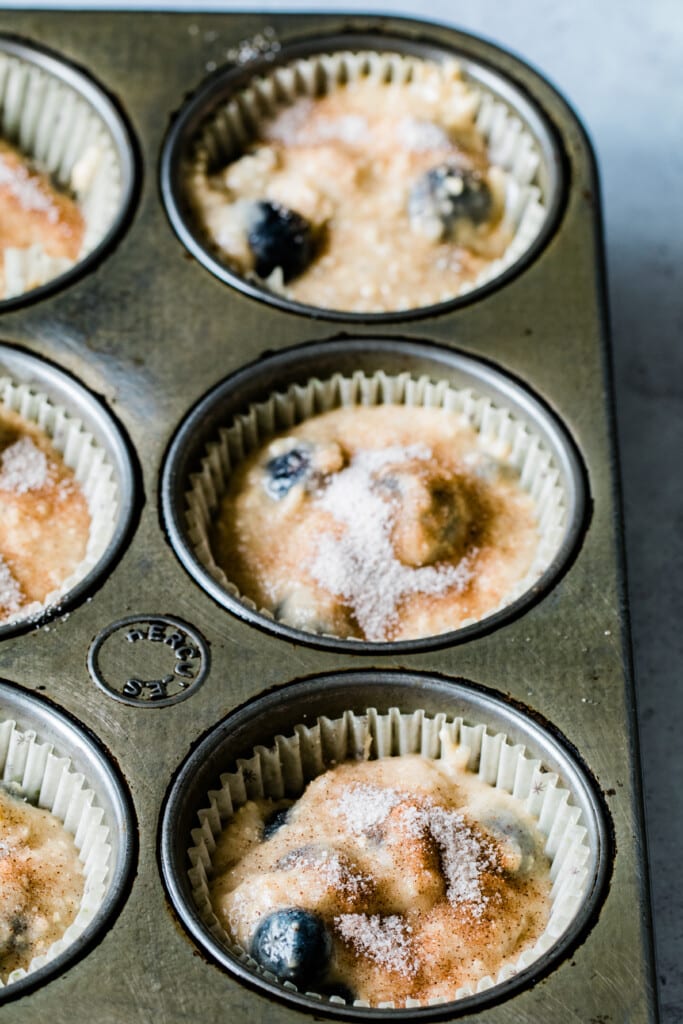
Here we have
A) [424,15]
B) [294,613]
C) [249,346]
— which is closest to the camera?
[294,613]

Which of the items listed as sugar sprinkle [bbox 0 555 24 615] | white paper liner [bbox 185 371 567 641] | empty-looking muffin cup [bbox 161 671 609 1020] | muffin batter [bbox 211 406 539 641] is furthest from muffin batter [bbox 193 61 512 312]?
empty-looking muffin cup [bbox 161 671 609 1020]

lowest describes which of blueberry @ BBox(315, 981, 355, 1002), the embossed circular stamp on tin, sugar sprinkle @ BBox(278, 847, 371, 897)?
blueberry @ BBox(315, 981, 355, 1002)

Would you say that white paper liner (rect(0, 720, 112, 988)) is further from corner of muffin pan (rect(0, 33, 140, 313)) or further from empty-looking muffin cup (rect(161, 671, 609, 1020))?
corner of muffin pan (rect(0, 33, 140, 313))

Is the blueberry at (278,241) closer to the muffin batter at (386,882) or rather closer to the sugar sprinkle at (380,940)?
the muffin batter at (386,882)

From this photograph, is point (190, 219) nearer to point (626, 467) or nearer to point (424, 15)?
point (626, 467)

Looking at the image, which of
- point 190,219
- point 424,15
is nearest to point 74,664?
point 190,219

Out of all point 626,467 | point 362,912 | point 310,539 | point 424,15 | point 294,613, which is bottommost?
point 362,912

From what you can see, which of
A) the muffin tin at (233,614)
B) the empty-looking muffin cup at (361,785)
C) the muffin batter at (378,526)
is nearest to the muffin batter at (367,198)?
the muffin tin at (233,614)

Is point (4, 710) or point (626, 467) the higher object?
point (626, 467)
